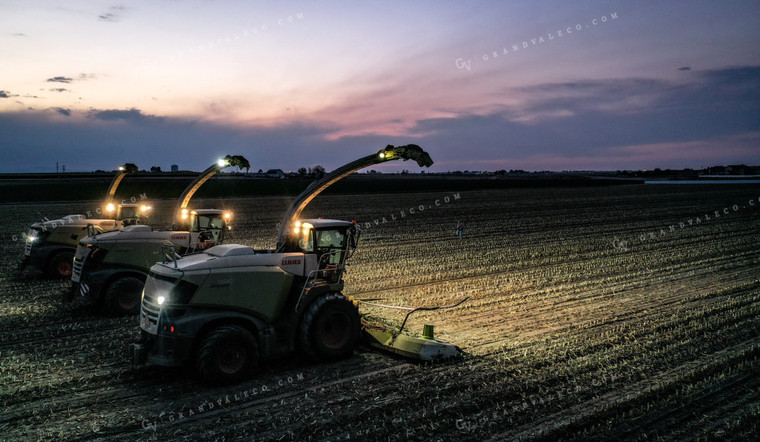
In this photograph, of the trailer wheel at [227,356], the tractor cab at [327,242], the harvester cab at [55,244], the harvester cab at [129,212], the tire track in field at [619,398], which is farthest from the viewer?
the harvester cab at [129,212]

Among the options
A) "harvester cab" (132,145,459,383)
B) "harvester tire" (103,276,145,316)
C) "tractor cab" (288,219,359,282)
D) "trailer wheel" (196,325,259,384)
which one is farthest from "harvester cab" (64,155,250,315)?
"trailer wheel" (196,325,259,384)

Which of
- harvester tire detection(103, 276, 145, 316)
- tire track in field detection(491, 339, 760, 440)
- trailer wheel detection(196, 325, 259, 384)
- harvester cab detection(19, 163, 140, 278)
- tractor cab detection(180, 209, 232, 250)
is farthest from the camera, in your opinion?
harvester cab detection(19, 163, 140, 278)

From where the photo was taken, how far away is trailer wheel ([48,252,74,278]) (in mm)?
16062

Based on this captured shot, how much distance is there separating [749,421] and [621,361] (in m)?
2.24

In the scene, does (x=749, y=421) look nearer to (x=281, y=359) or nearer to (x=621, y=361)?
(x=621, y=361)

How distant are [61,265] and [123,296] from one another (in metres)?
5.57

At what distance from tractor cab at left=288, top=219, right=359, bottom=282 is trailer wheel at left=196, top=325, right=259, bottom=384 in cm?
187

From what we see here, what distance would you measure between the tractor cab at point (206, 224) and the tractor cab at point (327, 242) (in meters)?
5.34

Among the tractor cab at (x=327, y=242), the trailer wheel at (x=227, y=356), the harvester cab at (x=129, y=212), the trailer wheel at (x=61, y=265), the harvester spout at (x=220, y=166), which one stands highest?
the harvester spout at (x=220, y=166)

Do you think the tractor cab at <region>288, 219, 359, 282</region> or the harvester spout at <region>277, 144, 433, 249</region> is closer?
the harvester spout at <region>277, 144, 433, 249</region>

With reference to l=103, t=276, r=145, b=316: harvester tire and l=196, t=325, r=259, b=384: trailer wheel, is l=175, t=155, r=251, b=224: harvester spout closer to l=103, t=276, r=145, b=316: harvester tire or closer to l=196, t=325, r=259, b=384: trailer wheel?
l=103, t=276, r=145, b=316: harvester tire

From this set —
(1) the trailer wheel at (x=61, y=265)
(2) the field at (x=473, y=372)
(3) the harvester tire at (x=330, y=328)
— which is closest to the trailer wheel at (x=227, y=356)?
(2) the field at (x=473, y=372)

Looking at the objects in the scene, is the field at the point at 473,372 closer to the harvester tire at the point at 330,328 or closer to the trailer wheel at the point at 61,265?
the harvester tire at the point at 330,328

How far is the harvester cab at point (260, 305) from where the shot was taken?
7961 millimetres
